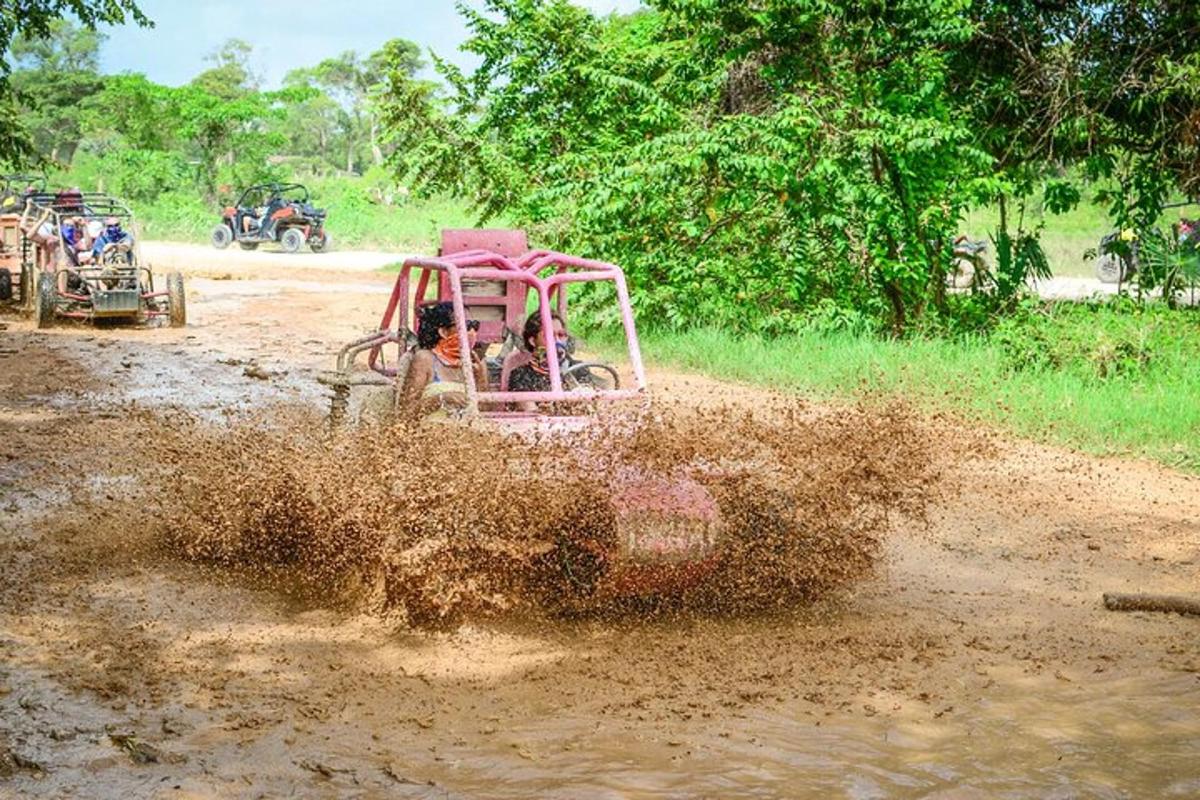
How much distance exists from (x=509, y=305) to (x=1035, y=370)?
18.1 feet

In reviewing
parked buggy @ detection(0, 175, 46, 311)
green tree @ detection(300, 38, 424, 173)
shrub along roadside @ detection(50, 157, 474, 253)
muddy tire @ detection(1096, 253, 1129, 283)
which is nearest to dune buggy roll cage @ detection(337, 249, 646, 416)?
parked buggy @ detection(0, 175, 46, 311)

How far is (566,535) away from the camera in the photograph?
228 inches

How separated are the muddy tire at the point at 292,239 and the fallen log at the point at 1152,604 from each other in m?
26.1

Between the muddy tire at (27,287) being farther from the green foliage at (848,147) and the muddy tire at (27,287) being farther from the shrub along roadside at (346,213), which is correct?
the shrub along roadside at (346,213)

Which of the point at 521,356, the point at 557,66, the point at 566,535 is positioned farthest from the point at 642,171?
the point at 566,535

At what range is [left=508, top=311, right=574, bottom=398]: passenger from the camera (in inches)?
292

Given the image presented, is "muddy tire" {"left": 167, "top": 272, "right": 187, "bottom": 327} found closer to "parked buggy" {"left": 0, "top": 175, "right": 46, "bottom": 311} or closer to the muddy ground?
"parked buggy" {"left": 0, "top": 175, "right": 46, "bottom": 311}

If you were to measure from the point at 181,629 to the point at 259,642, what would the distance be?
40 cm

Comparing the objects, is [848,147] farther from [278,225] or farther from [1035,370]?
[278,225]

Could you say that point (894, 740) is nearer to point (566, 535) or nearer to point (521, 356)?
point (566, 535)

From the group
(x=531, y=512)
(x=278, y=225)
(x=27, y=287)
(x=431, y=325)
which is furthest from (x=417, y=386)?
(x=278, y=225)

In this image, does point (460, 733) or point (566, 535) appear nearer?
point (460, 733)

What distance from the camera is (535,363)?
7.44m

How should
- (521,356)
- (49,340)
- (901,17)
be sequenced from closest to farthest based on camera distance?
(521,356)
(901,17)
(49,340)
